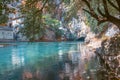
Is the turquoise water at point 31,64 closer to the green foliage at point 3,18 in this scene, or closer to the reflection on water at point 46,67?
the reflection on water at point 46,67

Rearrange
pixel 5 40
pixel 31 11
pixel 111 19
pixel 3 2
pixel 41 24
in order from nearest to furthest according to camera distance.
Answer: pixel 3 2 → pixel 111 19 → pixel 31 11 → pixel 41 24 → pixel 5 40

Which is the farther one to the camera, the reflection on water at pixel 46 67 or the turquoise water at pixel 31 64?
the turquoise water at pixel 31 64

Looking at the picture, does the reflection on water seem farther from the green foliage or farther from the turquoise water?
the green foliage

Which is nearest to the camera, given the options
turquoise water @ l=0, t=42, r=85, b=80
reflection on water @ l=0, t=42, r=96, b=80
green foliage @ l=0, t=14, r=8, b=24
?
green foliage @ l=0, t=14, r=8, b=24

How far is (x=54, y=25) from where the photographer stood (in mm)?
84000

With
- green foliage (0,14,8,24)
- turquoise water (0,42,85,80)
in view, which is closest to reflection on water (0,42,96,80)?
turquoise water (0,42,85,80)

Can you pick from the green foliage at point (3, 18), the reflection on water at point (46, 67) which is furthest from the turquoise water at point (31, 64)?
the green foliage at point (3, 18)

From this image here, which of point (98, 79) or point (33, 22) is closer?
point (33, 22)

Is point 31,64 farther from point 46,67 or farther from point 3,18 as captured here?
point 3,18

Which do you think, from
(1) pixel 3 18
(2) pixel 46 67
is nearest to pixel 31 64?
(2) pixel 46 67

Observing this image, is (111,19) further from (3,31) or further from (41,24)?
(3,31)

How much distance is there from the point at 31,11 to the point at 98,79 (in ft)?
21.2

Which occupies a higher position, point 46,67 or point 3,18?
point 3,18

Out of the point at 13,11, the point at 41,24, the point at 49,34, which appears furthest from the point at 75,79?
the point at 49,34
